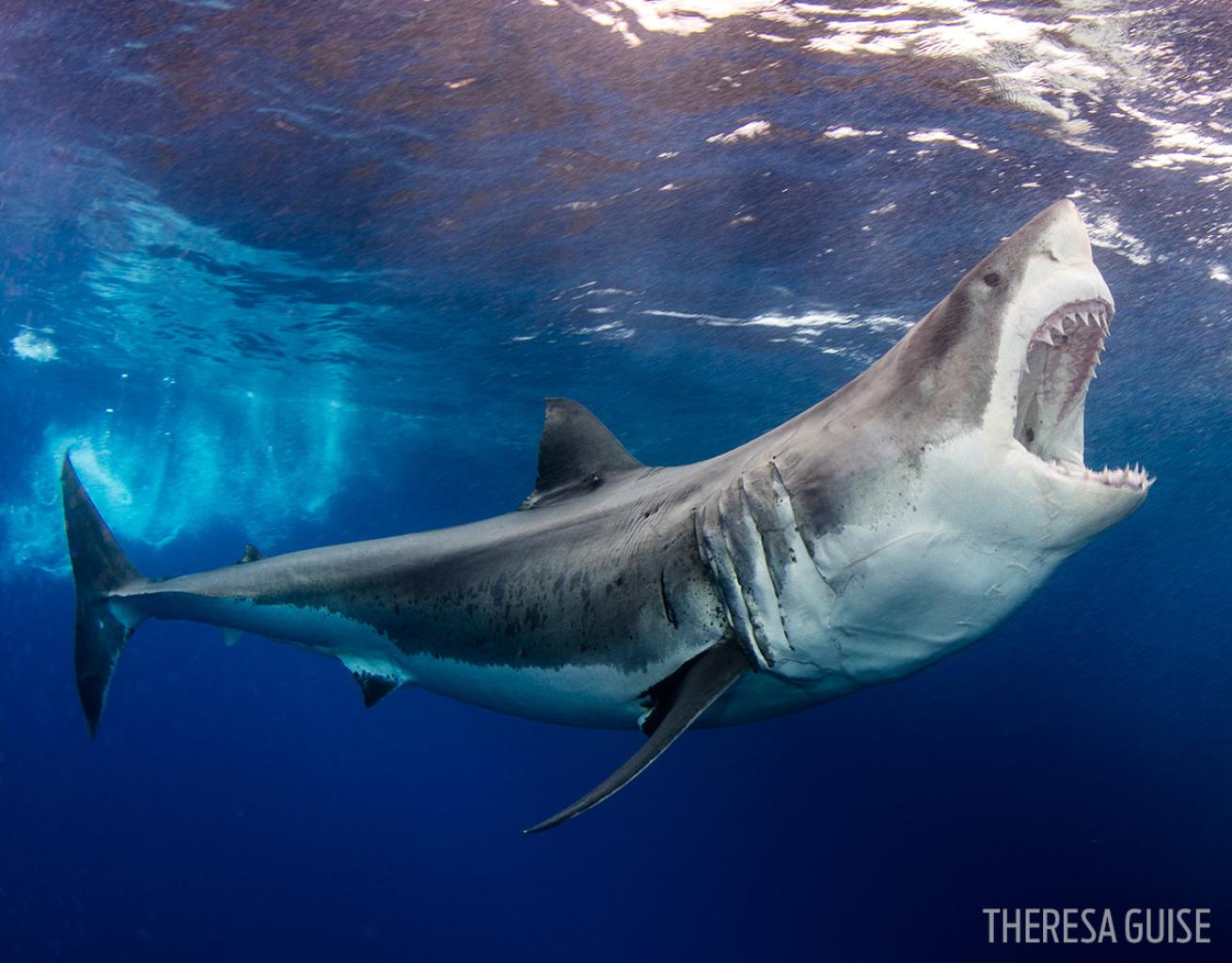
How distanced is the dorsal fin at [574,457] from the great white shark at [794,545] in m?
0.01

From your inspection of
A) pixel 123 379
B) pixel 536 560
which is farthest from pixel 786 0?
pixel 123 379

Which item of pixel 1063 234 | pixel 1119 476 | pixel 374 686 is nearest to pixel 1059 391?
pixel 1119 476

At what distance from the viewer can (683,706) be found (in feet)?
10.4

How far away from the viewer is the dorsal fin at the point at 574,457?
17.0ft

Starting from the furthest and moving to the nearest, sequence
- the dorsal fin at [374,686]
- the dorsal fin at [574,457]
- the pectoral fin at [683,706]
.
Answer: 1. the dorsal fin at [374,686]
2. the dorsal fin at [574,457]
3. the pectoral fin at [683,706]

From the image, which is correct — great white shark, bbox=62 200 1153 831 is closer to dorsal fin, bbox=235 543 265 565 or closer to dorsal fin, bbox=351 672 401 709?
dorsal fin, bbox=351 672 401 709

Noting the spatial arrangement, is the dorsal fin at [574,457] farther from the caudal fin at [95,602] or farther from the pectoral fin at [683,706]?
the caudal fin at [95,602]

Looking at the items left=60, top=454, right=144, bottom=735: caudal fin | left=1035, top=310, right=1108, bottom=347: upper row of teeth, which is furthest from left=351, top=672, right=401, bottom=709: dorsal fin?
left=1035, top=310, right=1108, bottom=347: upper row of teeth

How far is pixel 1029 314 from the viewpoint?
7.88 ft

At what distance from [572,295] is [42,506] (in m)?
46.6

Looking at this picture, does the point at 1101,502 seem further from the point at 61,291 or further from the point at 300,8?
the point at 61,291

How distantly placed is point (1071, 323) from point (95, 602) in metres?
7.74

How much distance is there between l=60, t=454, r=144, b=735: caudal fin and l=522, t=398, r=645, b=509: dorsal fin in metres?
4.27

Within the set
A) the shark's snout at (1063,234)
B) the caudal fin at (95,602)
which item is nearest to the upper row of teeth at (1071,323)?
the shark's snout at (1063,234)
